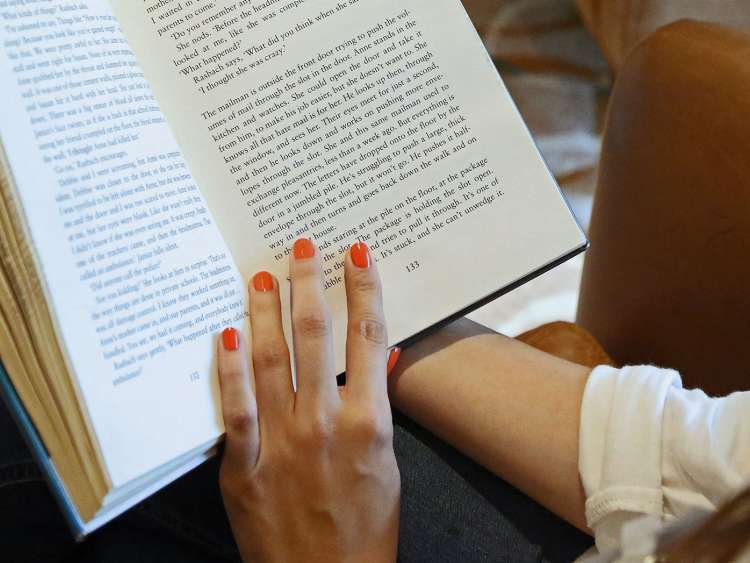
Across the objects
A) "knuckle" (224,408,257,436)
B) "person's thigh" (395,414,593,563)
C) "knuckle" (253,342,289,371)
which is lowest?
"person's thigh" (395,414,593,563)

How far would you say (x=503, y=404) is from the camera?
20.7 inches

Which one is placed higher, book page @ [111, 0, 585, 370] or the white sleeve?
book page @ [111, 0, 585, 370]

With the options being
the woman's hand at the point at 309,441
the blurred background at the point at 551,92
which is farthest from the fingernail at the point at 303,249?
the blurred background at the point at 551,92

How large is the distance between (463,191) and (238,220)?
0.54ft

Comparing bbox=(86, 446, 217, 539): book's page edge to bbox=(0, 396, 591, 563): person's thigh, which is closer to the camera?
bbox=(86, 446, 217, 539): book's page edge

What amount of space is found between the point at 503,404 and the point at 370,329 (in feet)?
0.40

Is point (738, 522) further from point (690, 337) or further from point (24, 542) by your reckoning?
point (24, 542)

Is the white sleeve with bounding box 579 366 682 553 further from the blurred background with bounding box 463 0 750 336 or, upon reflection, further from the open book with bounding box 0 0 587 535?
the blurred background with bounding box 463 0 750 336

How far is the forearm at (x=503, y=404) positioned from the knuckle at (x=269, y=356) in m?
0.12

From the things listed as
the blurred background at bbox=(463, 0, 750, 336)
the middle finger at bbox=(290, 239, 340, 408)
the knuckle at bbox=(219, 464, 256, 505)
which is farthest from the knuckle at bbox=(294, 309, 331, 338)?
the blurred background at bbox=(463, 0, 750, 336)

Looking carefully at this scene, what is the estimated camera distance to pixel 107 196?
0.45 m

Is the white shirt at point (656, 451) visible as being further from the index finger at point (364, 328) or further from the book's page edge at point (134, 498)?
the book's page edge at point (134, 498)

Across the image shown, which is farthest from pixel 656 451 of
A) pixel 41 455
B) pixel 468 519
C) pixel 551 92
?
pixel 551 92

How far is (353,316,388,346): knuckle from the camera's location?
1.61 feet
